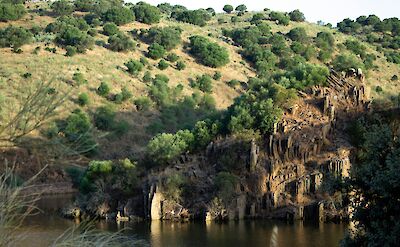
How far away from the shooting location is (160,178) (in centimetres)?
4678

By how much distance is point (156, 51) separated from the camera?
83.4 m

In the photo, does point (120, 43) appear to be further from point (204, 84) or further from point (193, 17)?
point (193, 17)

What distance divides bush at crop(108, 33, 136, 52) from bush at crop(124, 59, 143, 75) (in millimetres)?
4031

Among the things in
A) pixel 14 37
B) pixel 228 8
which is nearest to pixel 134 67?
pixel 14 37

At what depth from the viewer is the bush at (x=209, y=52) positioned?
281 ft

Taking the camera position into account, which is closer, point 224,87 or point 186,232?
point 186,232

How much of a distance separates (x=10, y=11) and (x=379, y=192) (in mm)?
79148

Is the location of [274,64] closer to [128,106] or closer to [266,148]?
[128,106]

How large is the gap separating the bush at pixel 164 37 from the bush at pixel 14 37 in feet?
62.3

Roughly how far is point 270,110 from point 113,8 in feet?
172

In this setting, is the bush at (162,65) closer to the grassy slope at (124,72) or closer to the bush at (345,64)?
the grassy slope at (124,72)

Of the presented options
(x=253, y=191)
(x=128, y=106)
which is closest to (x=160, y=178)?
(x=253, y=191)

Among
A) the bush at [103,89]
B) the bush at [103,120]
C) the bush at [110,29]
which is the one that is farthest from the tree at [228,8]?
the bush at [103,120]

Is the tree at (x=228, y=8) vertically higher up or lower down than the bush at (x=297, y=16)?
higher up
